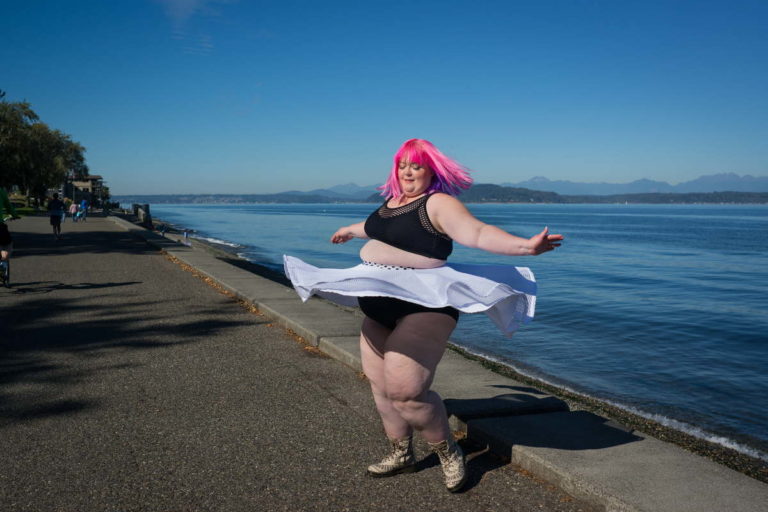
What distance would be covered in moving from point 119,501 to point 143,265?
14.2 m

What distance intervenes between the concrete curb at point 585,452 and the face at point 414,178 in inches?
69.2

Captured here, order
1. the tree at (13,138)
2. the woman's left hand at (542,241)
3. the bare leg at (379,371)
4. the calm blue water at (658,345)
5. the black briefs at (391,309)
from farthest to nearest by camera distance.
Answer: the tree at (13,138)
the calm blue water at (658,345)
the bare leg at (379,371)
the black briefs at (391,309)
the woman's left hand at (542,241)

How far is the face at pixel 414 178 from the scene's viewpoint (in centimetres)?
343

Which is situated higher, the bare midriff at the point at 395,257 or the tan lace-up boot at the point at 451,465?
the bare midriff at the point at 395,257

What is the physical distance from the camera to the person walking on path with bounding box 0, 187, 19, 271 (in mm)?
10391

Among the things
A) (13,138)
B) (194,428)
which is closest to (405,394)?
(194,428)

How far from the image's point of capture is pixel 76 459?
12.8ft

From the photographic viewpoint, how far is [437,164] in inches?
135

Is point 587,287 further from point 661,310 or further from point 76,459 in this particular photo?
point 76,459

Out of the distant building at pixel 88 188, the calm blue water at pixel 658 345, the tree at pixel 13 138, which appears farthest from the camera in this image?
the distant building at pixel 88 188

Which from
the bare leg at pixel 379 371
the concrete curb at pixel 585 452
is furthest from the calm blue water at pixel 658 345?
the bare leg at pixel 379 371

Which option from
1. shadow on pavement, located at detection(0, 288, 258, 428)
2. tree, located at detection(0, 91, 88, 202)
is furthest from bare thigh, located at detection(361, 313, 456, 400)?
tree, located at detection(0, 91, 88, 202)

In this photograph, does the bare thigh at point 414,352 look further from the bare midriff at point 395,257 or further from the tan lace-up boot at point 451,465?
the tan lace-up boot at point 451,465

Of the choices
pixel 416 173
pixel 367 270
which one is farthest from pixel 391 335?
pixel 416 173
